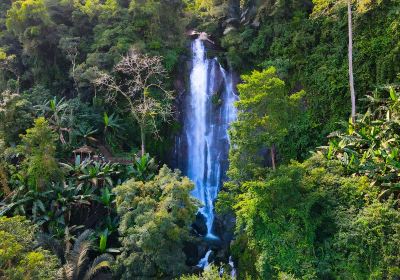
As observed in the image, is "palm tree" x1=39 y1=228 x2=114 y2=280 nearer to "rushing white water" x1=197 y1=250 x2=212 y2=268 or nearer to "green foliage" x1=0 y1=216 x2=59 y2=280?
"green foliage" x1=0 y1=216 x2=59 y2=280

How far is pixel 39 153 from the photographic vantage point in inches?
577

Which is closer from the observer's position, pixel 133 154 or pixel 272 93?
pixel 272 93

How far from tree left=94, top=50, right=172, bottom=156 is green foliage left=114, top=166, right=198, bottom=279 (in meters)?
4.96

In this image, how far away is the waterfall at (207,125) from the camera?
1905 centimetres

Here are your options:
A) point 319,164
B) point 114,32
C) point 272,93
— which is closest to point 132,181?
point 272,93

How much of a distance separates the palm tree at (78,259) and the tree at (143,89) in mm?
5689

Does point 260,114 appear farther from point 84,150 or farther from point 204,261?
point 84,150

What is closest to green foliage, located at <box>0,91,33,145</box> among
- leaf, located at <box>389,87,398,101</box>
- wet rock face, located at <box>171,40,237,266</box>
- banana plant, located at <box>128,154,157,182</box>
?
banana plant, located at <box>128,154,157,182</box>

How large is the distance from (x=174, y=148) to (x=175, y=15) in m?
8.16

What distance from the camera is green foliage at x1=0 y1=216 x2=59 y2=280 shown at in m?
9.05

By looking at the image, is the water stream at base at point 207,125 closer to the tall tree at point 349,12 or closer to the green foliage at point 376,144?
the tall tree at point 349,12

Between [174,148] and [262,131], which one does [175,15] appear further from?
[262,131]

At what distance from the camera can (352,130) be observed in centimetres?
1372

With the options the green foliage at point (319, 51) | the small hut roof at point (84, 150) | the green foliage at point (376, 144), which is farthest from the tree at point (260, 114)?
the small hut roof at point (84, 150)
